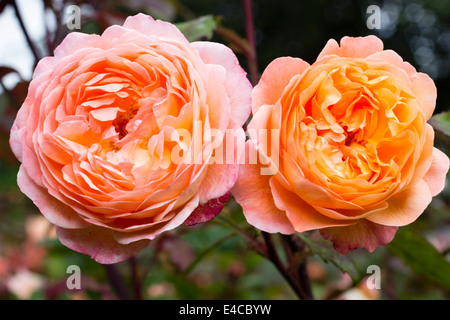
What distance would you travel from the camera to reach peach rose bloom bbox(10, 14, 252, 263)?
44cm

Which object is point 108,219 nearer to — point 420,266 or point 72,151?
point 72,151

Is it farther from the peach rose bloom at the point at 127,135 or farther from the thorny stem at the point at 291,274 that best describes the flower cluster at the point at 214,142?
the thorny stem at the point at 291,274

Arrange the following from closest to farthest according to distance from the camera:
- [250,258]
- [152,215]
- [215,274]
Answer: [152,215] → [250,258] → [215,274]

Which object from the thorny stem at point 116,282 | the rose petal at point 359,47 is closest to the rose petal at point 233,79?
the rose petal at point 359,47

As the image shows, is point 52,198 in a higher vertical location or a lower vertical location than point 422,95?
lower

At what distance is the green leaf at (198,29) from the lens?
647 millimetres

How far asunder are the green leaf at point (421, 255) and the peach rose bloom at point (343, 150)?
21 cm

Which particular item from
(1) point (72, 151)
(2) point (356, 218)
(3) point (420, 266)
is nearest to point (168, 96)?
(1) point (72, 151)

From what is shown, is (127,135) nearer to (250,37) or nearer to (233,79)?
(233,79)

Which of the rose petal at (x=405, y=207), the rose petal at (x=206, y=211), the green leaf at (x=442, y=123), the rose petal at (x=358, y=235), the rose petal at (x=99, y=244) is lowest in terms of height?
the rose petal at (x=99, y=244)

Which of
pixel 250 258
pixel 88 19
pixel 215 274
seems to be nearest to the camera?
pixel 88 19

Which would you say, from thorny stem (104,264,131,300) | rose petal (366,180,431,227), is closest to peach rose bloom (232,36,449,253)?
rose petal (366,180,431,227)
